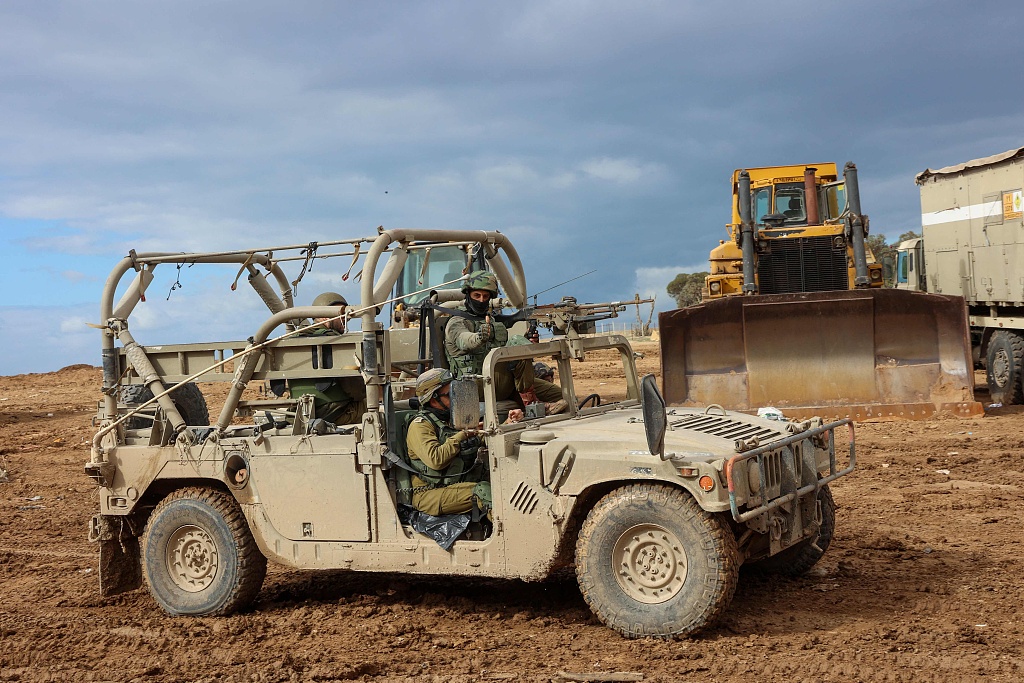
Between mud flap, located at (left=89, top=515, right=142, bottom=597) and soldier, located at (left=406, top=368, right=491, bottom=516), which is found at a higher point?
soldier, located at (left=406, top=368, right=491, bottom=516)

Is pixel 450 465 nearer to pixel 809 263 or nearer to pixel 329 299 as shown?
pixel 329 299

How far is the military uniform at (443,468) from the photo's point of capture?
6.40m

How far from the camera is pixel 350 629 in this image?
21.4 feet

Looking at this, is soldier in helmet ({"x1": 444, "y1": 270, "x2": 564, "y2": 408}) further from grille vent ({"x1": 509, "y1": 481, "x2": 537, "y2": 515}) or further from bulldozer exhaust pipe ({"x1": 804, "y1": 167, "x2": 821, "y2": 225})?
bulldozer exhaust pipe ({"x1": 804, "y1": 167, "x2": 821, "y2": 225})

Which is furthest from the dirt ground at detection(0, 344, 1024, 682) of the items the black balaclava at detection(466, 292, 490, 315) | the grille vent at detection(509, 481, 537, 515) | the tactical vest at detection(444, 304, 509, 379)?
the black balaclava at detection(466, 292, 490, 315)

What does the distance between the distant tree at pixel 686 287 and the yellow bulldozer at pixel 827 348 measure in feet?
134

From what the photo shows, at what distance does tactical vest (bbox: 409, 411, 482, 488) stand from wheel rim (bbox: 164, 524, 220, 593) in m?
1.56

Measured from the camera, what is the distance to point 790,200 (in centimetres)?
1627

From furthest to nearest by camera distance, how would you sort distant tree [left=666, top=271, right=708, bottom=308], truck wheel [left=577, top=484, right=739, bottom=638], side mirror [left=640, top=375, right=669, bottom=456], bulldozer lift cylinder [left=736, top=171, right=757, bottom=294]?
distant tree [left=666, top=271, right=708, bottom=308], bulldozer lift cylinder [left=736, top=171, right=757, bottom=294], truck wheel [left=577, top=484, right=739, bottom=638], side mirror [left=640, top=375, right=669, bottom=456]

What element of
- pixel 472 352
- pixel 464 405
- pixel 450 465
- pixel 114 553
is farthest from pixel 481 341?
pixel 114 553

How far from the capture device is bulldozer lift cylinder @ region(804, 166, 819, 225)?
15906 mm

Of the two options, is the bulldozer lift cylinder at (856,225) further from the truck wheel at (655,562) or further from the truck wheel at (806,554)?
the truck wheel at (655,562)

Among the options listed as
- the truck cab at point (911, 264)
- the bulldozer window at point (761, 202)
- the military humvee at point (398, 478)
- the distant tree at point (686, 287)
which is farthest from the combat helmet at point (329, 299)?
the distant tree at point (686, 287)

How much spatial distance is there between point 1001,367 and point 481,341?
12480 millimetres
